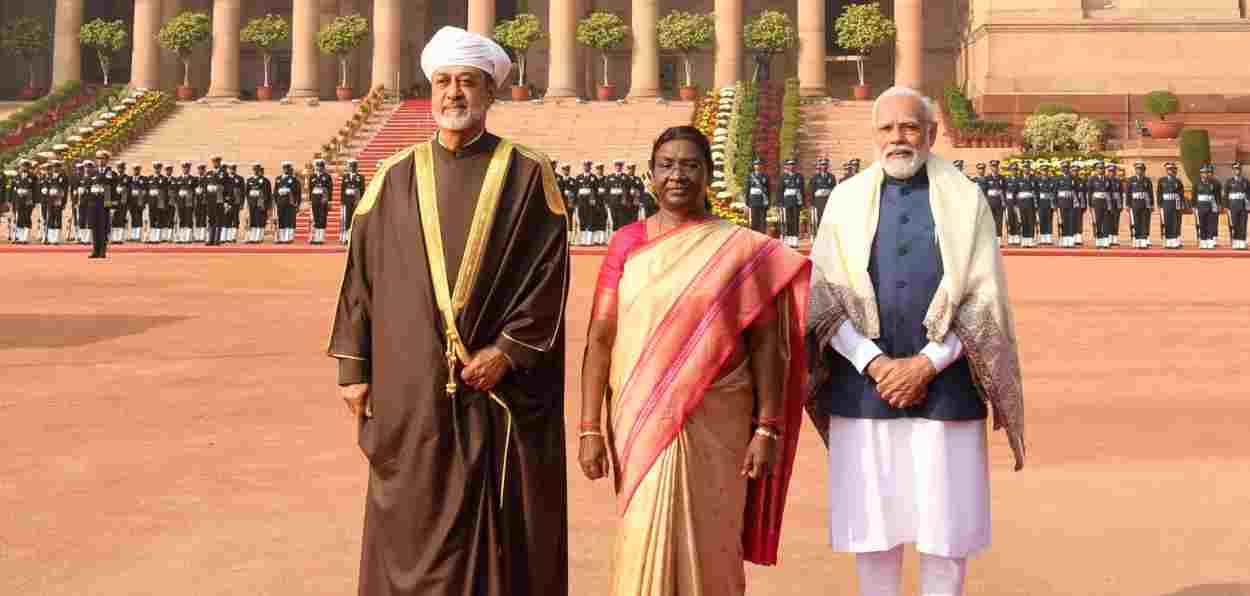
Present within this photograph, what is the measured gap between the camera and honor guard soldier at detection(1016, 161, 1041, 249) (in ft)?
116

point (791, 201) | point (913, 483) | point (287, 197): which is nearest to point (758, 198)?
point (791, 201)

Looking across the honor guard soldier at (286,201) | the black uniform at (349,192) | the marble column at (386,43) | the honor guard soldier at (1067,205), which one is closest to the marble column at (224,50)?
the marble column at (386,43)

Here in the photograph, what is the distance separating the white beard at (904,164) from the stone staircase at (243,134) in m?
40.8

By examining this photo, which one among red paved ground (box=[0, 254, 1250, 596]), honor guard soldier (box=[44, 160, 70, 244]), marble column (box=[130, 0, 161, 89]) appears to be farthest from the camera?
marble column (box=[130, 0, 161, 89])

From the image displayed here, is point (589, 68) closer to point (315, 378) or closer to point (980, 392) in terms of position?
point (315, 378)

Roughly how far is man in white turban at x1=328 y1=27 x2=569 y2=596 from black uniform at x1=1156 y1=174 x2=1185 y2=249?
2959 cm

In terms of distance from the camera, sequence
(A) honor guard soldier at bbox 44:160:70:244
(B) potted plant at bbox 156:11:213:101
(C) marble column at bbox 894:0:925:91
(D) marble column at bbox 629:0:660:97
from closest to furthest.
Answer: (A) honor guard soldier at bbox 44:160:70:244 < (C) marble column at bbox 894:0:925:91 < (D) marble column at bbox 629:0:660:97 < (B) potted plant at bbox 156:11:213:101

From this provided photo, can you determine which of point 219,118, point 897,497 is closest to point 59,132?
point 219,118

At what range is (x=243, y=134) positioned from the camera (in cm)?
4978

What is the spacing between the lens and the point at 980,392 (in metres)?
6.16

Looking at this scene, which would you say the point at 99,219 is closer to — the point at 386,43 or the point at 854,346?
the point at 386,43

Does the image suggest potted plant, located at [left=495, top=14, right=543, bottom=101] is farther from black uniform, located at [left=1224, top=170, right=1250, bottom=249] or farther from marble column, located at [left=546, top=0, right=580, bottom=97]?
black uniform, located at [left=1224, top=170, right=1250, bottom=249]

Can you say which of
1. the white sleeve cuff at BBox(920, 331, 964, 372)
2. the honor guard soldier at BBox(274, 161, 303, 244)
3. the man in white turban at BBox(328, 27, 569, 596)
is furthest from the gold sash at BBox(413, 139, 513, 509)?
the honor guard soldier at BBox(274, 161, 303, 244)

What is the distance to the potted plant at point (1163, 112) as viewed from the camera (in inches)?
1746
